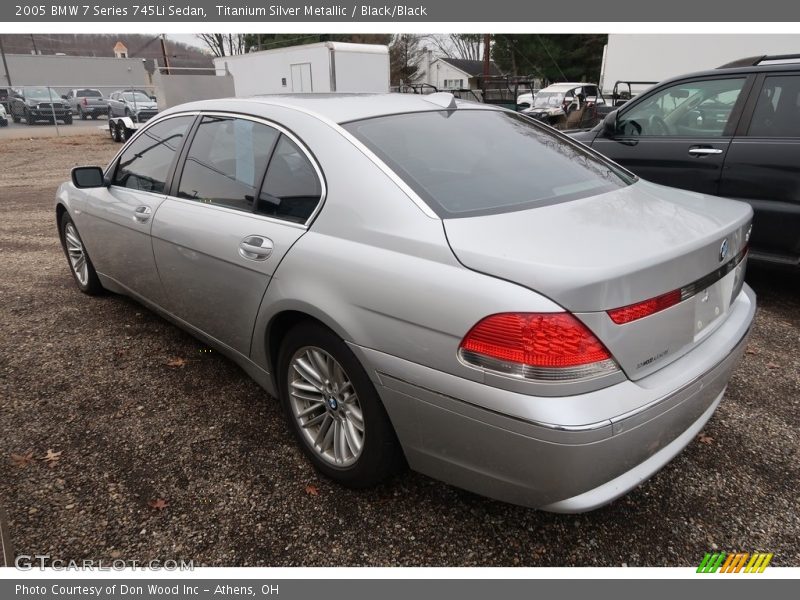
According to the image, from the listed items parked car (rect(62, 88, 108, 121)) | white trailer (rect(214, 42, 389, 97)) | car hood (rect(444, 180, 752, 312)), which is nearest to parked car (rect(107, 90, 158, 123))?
parked car (rect(62, 88, 108, 121))

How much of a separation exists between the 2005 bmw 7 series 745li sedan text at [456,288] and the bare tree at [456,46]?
65.4 metres

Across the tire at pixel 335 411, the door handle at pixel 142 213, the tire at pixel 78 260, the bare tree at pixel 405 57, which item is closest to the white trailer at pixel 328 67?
the tire at pixel 78 260

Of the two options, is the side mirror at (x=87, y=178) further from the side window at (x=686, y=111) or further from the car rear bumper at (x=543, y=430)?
the side window at (x=686, y=111)

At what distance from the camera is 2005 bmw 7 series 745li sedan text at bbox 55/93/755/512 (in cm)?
175

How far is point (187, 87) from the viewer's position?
79.1 ft

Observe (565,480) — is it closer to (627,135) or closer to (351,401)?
(351,401)

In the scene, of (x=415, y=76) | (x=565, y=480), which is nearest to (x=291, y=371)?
(x=565, y=480)

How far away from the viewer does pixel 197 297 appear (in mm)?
3064

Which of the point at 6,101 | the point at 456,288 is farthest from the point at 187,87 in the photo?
the point at 456,288

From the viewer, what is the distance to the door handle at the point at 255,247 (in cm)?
250

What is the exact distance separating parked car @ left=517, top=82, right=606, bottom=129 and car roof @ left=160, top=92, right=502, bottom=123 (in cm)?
1082

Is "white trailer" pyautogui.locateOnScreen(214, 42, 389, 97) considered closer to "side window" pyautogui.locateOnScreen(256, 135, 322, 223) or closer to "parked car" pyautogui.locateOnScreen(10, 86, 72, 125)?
"parked car" pyautogui.locateOnScreen(10, 86, 72, 125)

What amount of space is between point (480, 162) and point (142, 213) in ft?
6.87

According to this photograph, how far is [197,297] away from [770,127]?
13.9ft
